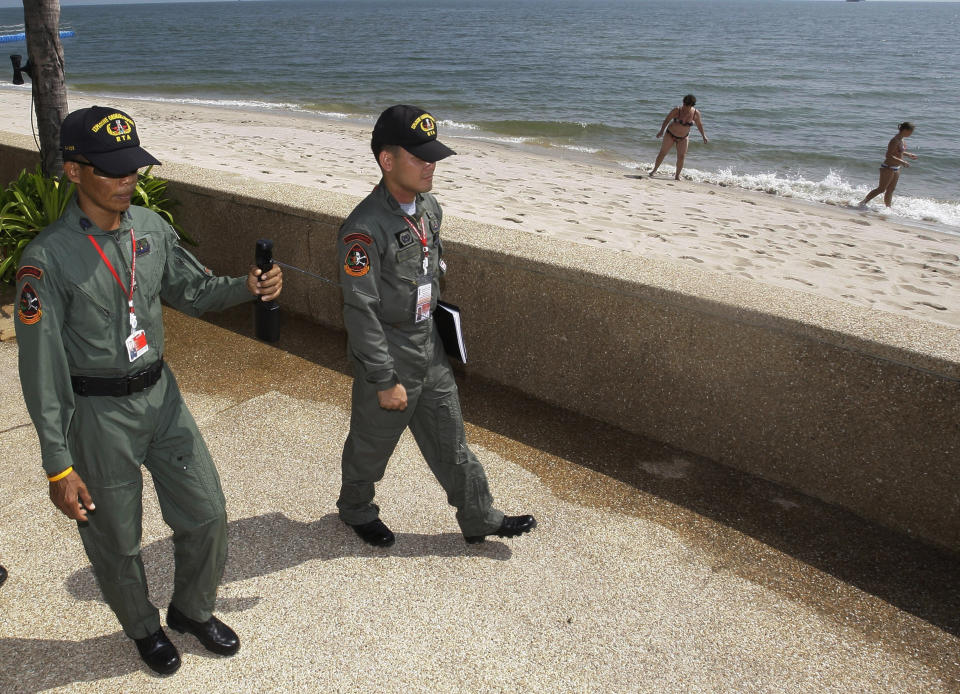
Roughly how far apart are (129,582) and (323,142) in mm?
16264

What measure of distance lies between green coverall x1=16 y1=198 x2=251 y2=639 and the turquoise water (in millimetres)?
15958

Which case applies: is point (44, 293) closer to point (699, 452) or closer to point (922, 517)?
point (699, 452)

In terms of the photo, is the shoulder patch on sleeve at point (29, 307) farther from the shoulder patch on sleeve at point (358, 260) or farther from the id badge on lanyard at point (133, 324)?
the shoulder patch on sleeve at point (358, 260)

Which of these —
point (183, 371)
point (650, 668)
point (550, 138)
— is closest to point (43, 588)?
point (183, 371)

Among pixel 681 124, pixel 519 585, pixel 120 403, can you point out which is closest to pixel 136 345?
pixel 120 403

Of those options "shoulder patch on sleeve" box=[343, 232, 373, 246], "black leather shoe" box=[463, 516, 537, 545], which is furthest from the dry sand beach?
"shoulder patch on sleeve" box=[343, 232, 373, 246]

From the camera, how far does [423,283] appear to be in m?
3.06

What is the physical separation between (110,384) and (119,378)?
0.03 metres

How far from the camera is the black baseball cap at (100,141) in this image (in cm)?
221

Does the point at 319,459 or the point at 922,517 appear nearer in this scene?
the point at 922,517

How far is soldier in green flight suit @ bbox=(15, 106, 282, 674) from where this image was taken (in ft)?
7.27

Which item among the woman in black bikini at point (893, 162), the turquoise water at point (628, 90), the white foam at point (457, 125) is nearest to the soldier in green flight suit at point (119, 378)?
the woman in black bikini at point (893, 162)

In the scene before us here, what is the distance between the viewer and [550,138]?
76.0ft

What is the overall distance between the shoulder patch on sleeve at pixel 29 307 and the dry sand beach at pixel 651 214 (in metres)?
6.10
